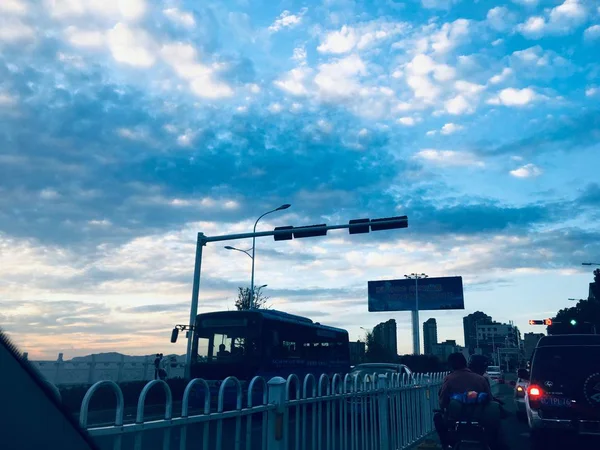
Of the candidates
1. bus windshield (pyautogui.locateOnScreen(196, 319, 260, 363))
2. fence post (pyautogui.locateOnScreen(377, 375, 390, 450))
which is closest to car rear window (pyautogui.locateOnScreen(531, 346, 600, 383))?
fence post (pyautogui.locateOnScreen(377, 375, 390, 450))

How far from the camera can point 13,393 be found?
1.67 meters

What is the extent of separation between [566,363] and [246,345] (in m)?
10.6

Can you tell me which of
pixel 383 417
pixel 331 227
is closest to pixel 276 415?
pixel 383 417

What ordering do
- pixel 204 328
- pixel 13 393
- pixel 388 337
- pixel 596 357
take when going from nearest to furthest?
pixel 13 393, pixel 596 357, pixel 204 328, pixel 388 337

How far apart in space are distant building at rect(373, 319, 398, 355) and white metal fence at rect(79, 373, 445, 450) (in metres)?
53.5

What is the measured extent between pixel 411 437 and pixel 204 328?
10.1m

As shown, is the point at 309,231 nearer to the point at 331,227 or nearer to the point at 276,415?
the point at 331,227

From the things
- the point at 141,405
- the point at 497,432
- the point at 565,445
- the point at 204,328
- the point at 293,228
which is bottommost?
the point at 565,445

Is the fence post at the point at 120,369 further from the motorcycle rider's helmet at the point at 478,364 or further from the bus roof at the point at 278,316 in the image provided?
the motorcycle rider's helmet at the point at 478,364

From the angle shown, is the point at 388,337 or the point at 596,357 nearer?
the point at 596,357

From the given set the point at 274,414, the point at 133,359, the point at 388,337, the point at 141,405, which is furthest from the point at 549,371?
the point at 388,337

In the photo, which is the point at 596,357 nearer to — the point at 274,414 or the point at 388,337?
the point at 274,414

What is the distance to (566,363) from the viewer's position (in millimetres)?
9031

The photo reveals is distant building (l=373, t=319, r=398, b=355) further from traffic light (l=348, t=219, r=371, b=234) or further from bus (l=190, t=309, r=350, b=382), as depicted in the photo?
traffic light (l=348, t=219, r=371, b=234)
